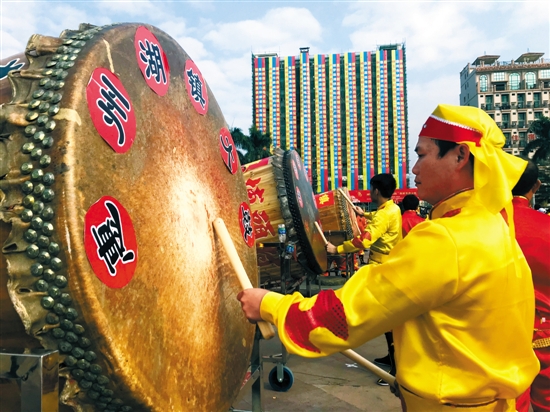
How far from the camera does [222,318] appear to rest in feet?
4.93

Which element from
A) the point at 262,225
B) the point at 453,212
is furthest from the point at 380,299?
the point at 262,225

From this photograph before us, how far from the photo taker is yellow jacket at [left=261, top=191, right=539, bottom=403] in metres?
1.02

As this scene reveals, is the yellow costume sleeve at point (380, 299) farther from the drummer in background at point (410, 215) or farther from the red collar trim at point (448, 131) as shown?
the drummer in background at point (410, 215)

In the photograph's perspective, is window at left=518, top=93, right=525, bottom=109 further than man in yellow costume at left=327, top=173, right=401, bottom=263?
Yes

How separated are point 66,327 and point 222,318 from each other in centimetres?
72

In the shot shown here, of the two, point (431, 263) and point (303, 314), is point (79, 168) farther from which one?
point (431, 263)

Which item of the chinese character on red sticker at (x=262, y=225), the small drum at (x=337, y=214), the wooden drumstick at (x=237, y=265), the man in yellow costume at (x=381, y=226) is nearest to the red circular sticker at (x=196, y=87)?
the wooden drumstick at (x=237, y=265)

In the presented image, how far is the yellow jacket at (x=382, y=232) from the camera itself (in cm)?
371

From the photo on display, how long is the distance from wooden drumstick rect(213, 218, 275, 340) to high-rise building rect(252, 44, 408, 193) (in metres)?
42.6

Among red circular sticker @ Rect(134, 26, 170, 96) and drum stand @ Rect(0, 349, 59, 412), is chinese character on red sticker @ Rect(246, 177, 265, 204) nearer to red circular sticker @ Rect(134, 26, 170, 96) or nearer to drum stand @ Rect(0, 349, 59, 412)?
red circular sticker @ Rect(134, 26, 170, 96)

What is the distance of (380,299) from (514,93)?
58.1 metres

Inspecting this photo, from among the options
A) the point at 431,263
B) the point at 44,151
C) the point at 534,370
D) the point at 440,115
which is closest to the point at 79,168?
the point at 44,151

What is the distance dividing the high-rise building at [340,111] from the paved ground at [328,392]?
40389 millimetres

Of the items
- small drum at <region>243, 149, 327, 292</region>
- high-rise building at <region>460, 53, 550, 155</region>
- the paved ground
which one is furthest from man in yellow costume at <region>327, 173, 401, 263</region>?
high-rise building at <region>460, 53, 550, 155</region>
